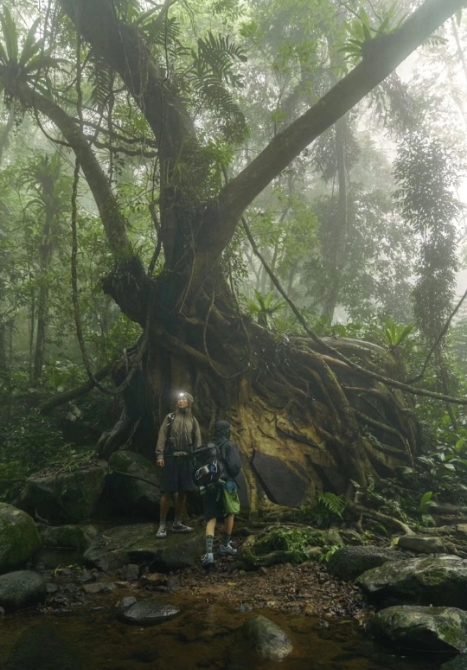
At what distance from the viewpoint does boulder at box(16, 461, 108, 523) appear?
732cm

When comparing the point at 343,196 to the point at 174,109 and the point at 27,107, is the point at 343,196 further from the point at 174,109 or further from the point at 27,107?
the point at 27,107

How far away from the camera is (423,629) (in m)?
3.60

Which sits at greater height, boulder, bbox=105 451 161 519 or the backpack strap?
the backpack strap

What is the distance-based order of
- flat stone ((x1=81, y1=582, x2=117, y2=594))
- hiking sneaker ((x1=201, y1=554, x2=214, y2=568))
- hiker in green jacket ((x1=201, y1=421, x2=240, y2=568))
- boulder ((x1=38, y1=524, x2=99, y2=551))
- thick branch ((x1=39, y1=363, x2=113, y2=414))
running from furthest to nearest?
thick branch ((x1=39, y1=363, x2=113, y2=414)), boulder ((x1=38, y1=524, x2=99, y2=551)), hiker in green jacket ((x1=201, y1=421, x2=240, y2=568)), hiking sneaker ((x1=201, y1=554, x2=214, y2=568)), flat stone ((x1=81, y1=582, x2=117, y2=594))

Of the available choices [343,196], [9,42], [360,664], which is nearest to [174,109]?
[9,42]

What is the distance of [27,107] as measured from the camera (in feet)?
27.5

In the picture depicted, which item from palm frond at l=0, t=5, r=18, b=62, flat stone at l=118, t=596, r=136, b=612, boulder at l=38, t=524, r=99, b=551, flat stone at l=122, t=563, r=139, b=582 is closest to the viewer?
flat stone at l=118, t=596, r=136, b=612

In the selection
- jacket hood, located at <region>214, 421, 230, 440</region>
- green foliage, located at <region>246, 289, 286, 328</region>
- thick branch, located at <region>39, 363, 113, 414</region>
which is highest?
green foliage, located at <region>246, 289, 286, 328</region>

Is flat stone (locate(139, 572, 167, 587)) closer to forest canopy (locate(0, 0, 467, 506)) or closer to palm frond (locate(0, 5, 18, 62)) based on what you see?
forest canopy (locate(0, 0, 467, 506))

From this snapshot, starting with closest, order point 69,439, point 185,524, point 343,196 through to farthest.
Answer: point 185,524 < point 69,439 < point 343,196

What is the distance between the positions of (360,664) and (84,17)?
8.81 meters

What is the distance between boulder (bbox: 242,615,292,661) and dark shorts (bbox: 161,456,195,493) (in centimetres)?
288

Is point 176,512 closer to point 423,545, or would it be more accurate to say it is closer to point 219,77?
point 423,545

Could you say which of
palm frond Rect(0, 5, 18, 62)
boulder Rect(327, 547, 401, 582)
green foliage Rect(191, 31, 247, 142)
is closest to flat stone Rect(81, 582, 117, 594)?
boulder Rect(327, 547, 401, 582)
